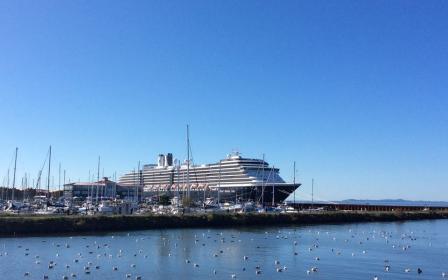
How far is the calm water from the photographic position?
1079 inches

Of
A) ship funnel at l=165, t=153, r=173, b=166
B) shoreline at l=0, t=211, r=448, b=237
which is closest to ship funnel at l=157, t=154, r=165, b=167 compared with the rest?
ship funnel at l=165, t=153, r=173, b=166

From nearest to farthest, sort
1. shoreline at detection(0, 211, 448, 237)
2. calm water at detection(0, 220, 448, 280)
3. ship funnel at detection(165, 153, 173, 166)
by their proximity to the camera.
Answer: calm water at detection(0, 220, 448, 280) < shoreline at detection(0, 211, 448, 237) < ship funnel at detection(165, 153, 173, 166)

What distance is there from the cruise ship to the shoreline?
21.1 m

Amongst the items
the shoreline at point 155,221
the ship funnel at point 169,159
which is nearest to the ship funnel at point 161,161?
the ship funnel at point 169,159

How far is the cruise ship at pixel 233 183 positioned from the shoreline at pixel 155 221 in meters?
21.1

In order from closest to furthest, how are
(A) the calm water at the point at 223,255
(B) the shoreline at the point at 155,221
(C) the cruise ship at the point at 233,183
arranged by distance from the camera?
(A) the calm water at the point at 223,255
(B) the shoreline at the point at 155,221
(C) the cruise ship at the point at 233,183

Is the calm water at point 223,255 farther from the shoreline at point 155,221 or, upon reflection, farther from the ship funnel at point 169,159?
the ship funnel at point 169,159

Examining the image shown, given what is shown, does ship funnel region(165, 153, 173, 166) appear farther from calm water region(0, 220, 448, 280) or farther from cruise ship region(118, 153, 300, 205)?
calm water region(0, 220, 448, 280)

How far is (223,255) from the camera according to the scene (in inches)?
1334

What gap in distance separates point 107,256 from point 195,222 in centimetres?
2357

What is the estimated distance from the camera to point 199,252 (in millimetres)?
35125

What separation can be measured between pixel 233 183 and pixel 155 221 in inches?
2093

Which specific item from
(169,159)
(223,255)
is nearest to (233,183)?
(169,159)

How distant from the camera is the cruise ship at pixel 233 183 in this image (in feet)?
317
